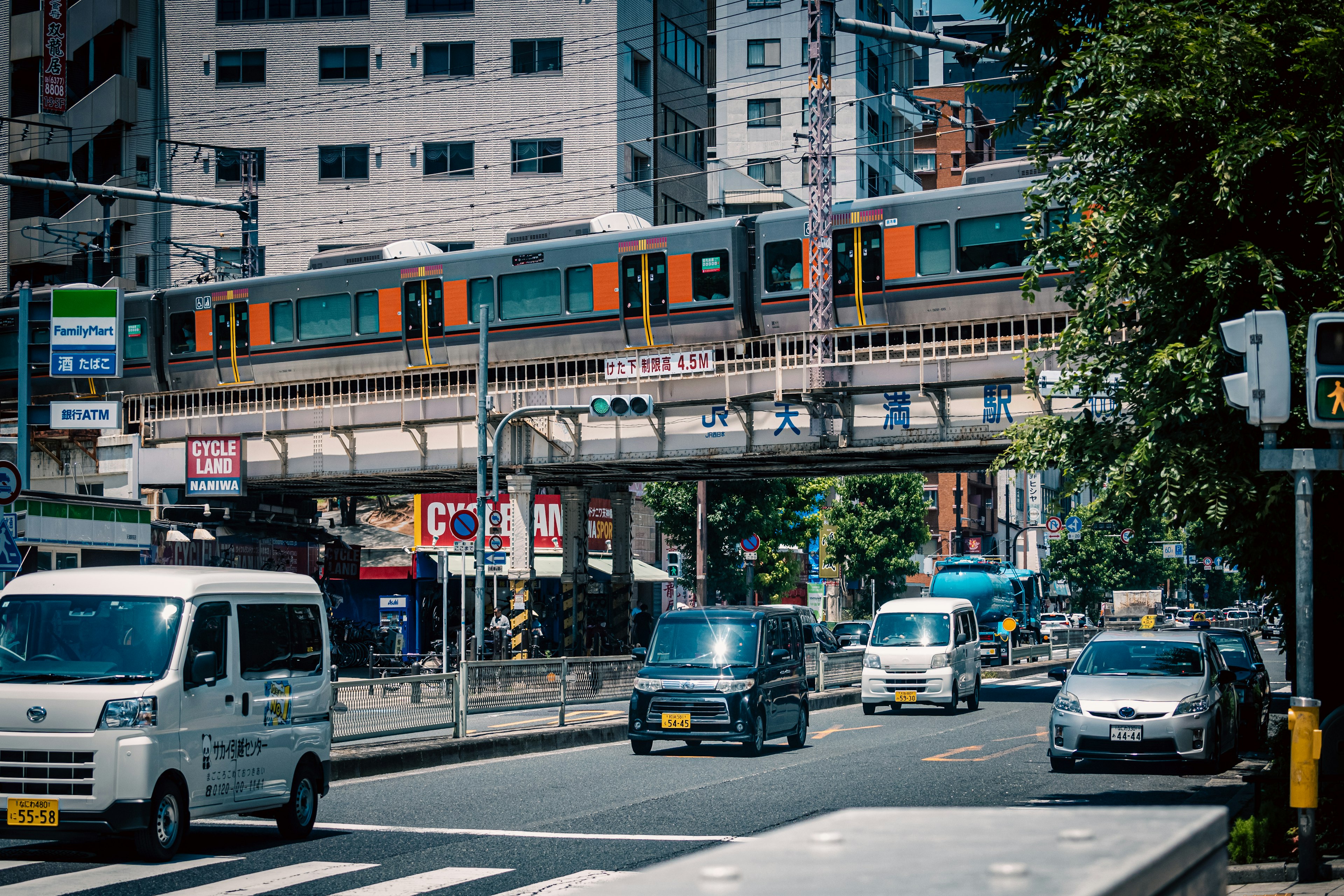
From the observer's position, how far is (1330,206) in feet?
35.0

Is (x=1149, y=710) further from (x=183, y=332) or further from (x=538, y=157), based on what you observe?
(x=538, y=157)

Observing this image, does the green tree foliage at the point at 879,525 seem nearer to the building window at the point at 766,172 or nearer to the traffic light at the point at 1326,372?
the building window at the point at 766,172

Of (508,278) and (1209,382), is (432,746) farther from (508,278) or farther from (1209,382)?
(508,278)

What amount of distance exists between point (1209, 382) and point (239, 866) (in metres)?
7.56

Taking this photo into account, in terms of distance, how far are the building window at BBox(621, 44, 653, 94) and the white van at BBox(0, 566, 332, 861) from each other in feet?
161

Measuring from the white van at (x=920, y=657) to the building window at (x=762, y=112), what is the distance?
56.1 meters

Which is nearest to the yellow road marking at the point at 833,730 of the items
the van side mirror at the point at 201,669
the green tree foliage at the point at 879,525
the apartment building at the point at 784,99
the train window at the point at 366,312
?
the van side mirror at the point at 201,669

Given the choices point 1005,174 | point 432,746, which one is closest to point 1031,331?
point 1005,174

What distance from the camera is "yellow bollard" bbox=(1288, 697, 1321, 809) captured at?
338 inches

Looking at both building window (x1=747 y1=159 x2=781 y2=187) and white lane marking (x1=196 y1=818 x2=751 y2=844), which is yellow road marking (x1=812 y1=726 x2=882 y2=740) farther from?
building window (x1=747 y1=159 x2=781 y2=187)

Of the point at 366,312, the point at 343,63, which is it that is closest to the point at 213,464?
the point at 366,312

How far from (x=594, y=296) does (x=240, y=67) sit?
34.0 meters

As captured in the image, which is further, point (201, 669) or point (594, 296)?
point (594, 296)

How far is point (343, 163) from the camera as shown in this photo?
60031 millimetres
